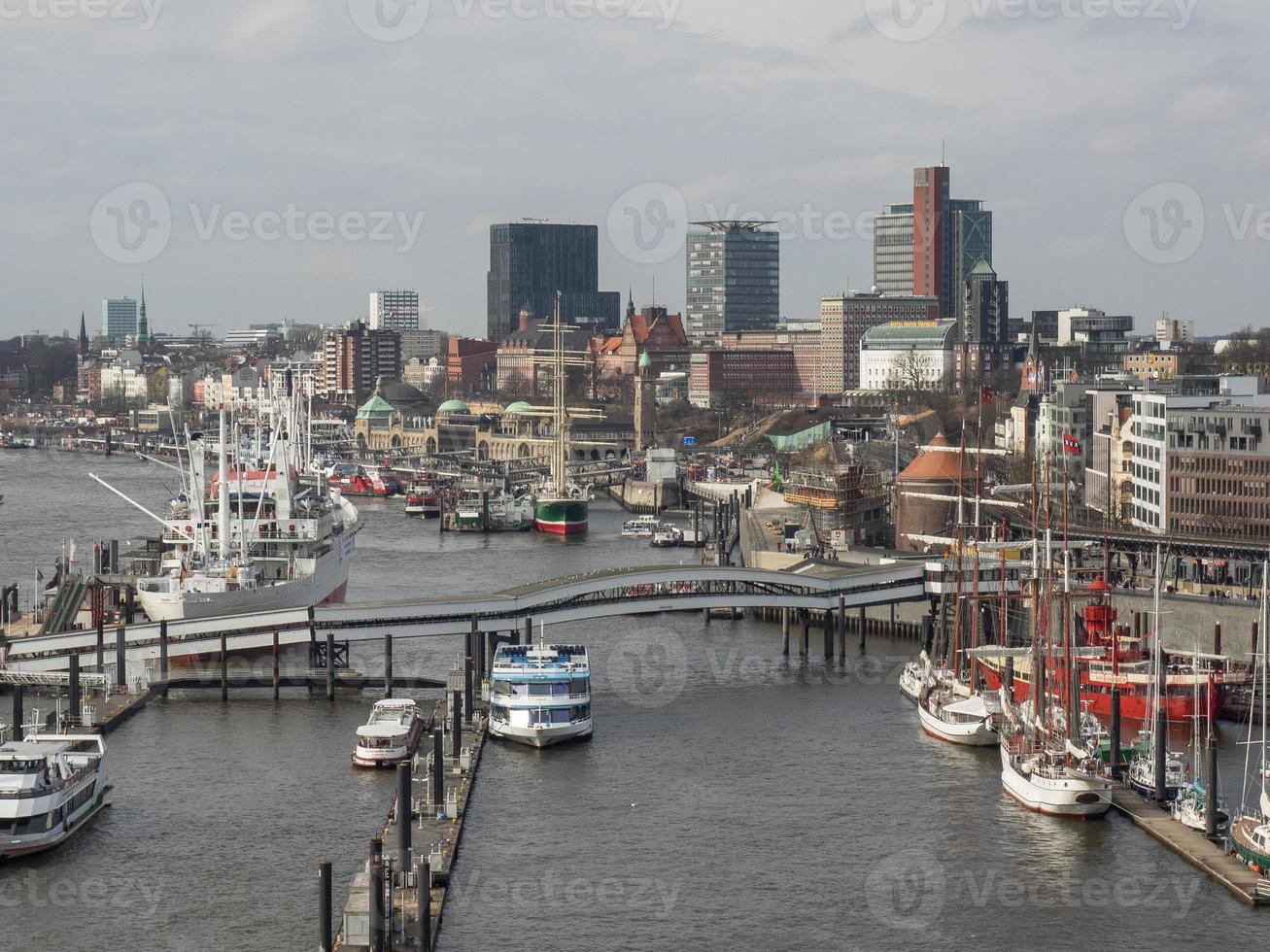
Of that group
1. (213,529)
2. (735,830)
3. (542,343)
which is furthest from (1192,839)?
(542,343)

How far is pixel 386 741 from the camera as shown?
3466cm

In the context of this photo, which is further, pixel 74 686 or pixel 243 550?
pixel 243 550

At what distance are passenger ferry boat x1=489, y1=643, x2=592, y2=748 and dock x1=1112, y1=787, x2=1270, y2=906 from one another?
9.55 meters

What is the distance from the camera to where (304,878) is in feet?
93.5

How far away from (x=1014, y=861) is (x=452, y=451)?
111m

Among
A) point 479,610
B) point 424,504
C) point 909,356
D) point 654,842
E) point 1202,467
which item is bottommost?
point 424,504

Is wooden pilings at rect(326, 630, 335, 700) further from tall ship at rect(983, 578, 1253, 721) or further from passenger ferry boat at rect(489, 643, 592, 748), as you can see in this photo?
tall ship at rect(983, 578, 1253, 721)

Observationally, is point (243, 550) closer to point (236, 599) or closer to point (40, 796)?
point (236, 599)

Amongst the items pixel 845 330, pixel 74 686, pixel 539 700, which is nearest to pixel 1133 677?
pixel 539 700

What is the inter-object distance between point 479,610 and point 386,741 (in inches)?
337

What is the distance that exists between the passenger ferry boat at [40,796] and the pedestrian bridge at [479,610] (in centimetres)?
988

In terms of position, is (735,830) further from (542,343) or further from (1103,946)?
(542,343)

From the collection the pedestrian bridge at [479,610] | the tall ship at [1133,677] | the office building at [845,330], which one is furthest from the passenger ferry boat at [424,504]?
the office building at [845,330]

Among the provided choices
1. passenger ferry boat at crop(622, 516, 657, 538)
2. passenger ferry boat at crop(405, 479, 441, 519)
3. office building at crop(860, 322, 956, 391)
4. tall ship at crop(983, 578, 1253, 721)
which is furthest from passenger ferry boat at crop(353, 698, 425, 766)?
office building at crop(860, 322, 956, 391)
